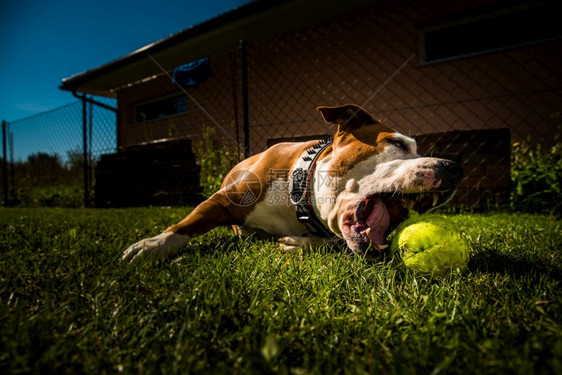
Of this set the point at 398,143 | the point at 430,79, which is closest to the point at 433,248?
the point at 398,143

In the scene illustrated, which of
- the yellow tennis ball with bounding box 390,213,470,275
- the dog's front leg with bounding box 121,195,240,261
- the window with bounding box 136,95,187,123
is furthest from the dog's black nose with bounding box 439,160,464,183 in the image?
the window with bounding box 136,95,187,123

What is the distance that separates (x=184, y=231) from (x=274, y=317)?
1.01 metres

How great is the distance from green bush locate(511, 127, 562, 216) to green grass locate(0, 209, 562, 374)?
2.77m

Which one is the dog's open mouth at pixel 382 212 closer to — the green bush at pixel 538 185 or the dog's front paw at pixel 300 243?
the dog's front paw at pixel 300 243

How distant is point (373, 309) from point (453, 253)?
19.6 inches

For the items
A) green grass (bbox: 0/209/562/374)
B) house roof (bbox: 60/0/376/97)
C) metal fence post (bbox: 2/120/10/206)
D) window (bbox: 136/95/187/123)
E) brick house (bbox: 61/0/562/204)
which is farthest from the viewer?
window (bbox: 136/95/187/123)

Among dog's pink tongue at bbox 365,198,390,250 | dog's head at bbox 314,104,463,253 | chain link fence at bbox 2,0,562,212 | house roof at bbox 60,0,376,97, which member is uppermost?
house roof at bbox 60,0,376,97

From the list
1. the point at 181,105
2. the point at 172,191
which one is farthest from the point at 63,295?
the point at 181,105

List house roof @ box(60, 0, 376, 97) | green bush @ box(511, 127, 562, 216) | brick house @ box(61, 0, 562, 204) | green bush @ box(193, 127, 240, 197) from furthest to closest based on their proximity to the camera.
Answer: house roof @ box(60, 0, 376, 97) < green bush @ box(193, 127, 240, 197) < brick house @ box(61, 0, 562, 204) < green bush @ box(511, 127, 562, 216)

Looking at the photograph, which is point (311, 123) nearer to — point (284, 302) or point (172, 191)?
point (172, 191)

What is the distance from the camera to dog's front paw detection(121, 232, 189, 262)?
4.94 ft

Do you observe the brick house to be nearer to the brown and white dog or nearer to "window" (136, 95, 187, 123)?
"window" (136, 95, 187, 123)

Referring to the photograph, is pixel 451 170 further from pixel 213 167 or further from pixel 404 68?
pixel 404 68

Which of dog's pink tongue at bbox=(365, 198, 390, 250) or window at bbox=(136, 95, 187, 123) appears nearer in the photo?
dog's pink tongue at bbox=(365, 198, 390, 250)
